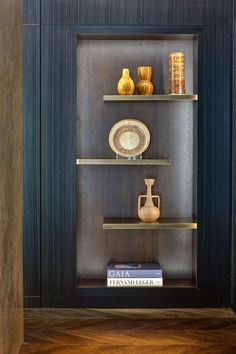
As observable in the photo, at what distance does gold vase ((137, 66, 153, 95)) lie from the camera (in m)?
4.15

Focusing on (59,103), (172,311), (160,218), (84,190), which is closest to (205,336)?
(172,311)

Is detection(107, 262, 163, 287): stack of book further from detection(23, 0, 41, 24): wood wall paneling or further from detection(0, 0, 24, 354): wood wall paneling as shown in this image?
detection(23, 0, 41, 24): wood wall paneling

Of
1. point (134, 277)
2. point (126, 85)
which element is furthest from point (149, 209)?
point (126, 85)

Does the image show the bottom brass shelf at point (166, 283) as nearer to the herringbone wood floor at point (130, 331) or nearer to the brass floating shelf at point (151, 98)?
the herringbone wood floor at point (130, 331)

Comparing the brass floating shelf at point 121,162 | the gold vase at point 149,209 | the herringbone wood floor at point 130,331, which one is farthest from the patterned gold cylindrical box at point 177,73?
the herringbone wood floor at point 130,331

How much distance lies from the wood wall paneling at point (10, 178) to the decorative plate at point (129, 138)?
46.7 inches

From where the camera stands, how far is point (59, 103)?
4.07 meters

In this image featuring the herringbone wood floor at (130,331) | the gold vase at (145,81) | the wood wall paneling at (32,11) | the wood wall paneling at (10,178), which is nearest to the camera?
the wood wall paneling at (10,178)

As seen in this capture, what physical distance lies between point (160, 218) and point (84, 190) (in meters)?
0.58

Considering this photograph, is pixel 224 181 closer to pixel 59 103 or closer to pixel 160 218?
pixel 160 218

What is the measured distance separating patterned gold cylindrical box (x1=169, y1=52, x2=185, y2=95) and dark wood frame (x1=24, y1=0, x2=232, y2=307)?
12cm

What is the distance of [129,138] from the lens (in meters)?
4.21

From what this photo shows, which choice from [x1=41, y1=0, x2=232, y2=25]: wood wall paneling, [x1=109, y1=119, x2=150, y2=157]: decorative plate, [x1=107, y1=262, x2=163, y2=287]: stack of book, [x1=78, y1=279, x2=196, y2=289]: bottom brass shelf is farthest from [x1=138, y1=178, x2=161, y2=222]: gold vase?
[x1=41, y1=0, x2=232, y2=25]: wood wall paneling

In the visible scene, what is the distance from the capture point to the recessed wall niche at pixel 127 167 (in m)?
4.30
